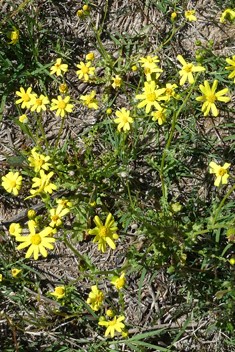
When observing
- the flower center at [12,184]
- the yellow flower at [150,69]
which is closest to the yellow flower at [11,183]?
the flower center at [12,184]

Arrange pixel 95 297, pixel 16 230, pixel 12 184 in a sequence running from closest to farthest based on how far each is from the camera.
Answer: pixel 95 297 < pixel 16 230 < pixel 12 184

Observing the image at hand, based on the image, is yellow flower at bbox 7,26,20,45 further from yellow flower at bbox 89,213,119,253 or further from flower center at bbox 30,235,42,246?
yellow flower at bbox 89,213,119,253

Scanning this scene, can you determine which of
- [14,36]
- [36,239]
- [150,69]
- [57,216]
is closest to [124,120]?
[150,69]

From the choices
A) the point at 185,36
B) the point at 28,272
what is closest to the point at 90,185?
the point at 28,272

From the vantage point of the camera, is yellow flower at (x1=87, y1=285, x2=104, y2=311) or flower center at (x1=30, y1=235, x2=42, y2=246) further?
yellow flower at (x1=87, y1=285, x2=104, y2=311)

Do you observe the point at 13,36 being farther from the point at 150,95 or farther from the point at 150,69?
the point at 150,95

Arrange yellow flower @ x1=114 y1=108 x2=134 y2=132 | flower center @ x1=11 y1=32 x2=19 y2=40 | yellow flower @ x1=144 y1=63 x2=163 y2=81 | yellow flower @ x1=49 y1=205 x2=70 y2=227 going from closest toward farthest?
yellow flower @ x1=49 y1=205 x2=70 y2=227 < yellow flower @ x1=114 y1=108 x2=134 y2=132 < yellow flower @ x1=144 y1=63 x2=163 y2=81 < flower center @ x1=11 y1=32 x2=19 y2=40

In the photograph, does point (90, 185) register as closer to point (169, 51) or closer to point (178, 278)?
point (178, 278)

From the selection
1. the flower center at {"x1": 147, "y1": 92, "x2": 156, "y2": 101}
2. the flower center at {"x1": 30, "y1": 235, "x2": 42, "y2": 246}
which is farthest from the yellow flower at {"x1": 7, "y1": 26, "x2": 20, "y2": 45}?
the flower center at {"x1": 30, "y1": 235, "x2": 42, "y2": 246}

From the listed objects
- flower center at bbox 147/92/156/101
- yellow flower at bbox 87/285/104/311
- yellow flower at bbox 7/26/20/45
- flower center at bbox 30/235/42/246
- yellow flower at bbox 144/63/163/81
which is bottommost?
yellow flower at bbox 87/285/104/311

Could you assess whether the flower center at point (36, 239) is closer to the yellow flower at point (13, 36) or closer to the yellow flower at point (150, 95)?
the yellow flower at point (150, 95)

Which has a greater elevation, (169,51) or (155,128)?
(169,51)
